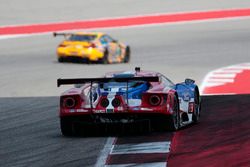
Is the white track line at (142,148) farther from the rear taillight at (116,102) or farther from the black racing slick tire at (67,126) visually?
the black racing slick tire at (67,126)

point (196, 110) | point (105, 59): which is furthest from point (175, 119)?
point (105, 59)

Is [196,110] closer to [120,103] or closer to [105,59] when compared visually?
[120,103]

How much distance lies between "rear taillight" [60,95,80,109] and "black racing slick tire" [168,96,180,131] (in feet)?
4.40

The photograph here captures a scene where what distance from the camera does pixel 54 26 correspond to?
40.8 metres

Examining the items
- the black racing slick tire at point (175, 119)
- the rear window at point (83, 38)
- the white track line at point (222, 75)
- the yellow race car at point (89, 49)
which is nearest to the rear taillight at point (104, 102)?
the black racing slick tire at point (175, 119)

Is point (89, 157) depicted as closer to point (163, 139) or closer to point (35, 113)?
point (163, 139)

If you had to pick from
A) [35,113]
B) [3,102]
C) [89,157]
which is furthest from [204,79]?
[89,157]

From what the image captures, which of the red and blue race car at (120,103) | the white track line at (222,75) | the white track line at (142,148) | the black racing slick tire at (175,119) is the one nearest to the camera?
the white track line at (142,148)

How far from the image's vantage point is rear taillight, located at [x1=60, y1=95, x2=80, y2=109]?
12.5 meters

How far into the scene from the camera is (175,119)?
500 inches

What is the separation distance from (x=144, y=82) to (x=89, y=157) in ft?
8.62

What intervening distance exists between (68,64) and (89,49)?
880 millimetres

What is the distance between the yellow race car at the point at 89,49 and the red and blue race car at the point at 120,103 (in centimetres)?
1635

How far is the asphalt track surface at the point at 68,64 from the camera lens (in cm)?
1159
